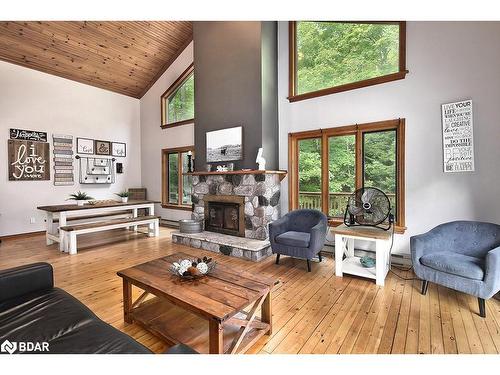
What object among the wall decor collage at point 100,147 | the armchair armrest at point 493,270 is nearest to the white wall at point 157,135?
the wall decor collage at point 100,147

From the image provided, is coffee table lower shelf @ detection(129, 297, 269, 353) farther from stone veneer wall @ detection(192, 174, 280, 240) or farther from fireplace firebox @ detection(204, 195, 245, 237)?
fireplace firebox @ detection(204, 195, 245, 237)

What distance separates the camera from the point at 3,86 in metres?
4.66

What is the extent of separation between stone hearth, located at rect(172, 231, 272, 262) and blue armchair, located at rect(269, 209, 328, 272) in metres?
0.30

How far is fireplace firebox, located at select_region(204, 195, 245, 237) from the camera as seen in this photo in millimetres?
4178

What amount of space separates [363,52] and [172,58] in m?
4.53

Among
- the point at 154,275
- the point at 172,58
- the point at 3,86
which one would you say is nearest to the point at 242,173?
the point at 154,275

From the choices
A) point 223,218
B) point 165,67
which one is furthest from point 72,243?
point 165,67

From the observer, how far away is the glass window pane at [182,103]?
5.85 m

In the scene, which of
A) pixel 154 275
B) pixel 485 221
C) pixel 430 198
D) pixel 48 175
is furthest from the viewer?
pixel 48 175

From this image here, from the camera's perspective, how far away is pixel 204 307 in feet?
4.93

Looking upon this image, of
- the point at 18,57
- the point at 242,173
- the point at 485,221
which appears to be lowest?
the point at 485,221

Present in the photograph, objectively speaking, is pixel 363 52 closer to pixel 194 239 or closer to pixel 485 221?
pixel 485 221

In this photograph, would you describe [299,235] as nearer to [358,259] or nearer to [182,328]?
[358,259]
